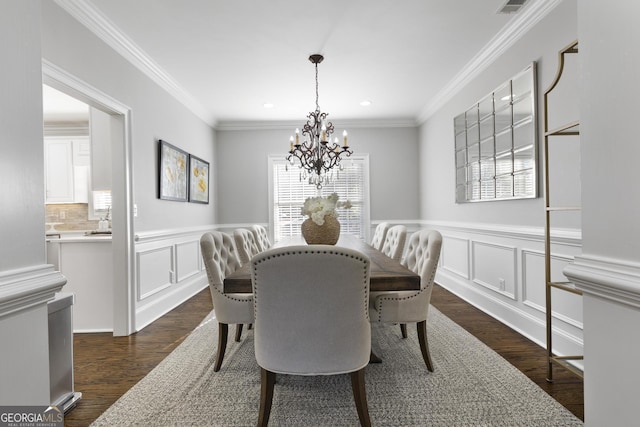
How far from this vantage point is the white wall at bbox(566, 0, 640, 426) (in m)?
0.74

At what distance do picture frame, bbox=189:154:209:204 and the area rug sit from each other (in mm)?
2534

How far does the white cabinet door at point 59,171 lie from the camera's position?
4.79 meters

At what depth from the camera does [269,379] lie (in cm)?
159

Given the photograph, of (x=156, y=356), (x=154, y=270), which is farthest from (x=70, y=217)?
(x=156, y=356)

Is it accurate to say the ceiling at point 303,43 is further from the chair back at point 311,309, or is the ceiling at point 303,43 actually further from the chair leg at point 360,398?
the chair leg at point 360,398

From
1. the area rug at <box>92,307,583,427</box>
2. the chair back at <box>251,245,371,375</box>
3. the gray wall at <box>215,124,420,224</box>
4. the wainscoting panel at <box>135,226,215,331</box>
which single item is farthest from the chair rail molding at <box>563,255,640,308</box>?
the gray wall at <box>215,124,420,224</box>

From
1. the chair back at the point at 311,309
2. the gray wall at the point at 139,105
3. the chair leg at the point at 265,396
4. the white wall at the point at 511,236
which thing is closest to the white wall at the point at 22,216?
the chair back at the point at 311,309

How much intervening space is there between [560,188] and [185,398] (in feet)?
8.96

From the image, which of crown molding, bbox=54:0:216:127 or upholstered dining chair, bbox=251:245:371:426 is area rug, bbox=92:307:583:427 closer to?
upholstered dining chair, bbox=251:245:371:426

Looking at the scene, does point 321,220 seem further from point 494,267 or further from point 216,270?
point 494,267

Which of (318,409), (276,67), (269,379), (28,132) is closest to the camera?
(28,132)

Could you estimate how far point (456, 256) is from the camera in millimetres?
4262

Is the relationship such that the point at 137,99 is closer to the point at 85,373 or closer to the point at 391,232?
the point at 85,373

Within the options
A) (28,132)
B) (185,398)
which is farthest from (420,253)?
(28,132)
